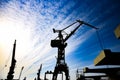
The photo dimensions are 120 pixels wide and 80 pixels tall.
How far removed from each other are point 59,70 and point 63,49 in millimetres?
6103

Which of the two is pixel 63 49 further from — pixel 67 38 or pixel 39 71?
pixel 39 71

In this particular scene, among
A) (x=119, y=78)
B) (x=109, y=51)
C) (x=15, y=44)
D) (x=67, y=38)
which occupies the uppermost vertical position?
(x=67, y=38)

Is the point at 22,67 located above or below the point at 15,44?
below

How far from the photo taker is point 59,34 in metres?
44.1

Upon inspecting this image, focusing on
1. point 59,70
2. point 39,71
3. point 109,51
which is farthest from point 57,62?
point 109,51

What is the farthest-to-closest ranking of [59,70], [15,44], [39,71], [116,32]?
[39,71] → [59,70] → [15,44] → [116,32]

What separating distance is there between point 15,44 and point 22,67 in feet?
109

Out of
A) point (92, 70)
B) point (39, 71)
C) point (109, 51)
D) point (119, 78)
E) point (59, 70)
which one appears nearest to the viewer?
point (109, 51)

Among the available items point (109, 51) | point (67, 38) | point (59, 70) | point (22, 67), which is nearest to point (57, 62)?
point (59, 70)

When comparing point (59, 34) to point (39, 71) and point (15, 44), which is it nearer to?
point (15, 44)

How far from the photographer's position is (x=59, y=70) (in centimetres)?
3612

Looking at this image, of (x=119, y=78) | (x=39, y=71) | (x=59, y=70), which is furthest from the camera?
(x=39, y=71)

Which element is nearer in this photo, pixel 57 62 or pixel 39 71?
pixel 57 62

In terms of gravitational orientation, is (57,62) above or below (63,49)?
below
